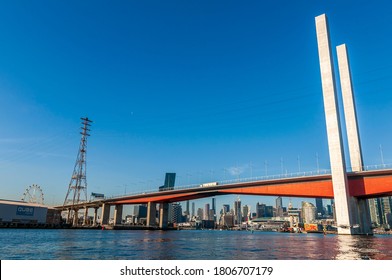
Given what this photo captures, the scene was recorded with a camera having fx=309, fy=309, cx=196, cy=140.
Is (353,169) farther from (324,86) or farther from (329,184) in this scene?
(324,86)

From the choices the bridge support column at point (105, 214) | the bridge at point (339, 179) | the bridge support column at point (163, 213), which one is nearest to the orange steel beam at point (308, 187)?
the bridge at point (339, 179)

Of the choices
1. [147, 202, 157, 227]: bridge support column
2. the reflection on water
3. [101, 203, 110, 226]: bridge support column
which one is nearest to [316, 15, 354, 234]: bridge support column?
the reflection on water

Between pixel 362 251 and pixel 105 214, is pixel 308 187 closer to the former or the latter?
pixel 362 251

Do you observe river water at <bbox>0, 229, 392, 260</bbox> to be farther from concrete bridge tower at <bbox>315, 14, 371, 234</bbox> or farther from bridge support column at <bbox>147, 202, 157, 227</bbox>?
bridge support column at <bbox>147, 202, 157, 227</bbox>

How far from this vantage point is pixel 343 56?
88.4 meters

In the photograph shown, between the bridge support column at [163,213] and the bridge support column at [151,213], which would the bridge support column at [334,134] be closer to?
the bridge support column at [163,213]

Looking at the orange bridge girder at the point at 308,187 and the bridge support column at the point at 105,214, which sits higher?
the orange bridge girder at the point at 308,187

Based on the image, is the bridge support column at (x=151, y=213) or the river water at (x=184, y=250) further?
the bridge support column at (x=151, y=213)

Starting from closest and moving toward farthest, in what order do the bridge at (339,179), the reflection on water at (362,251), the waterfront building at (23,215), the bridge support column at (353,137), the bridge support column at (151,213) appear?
the reflection on water at (362,251), the bridge at (339,179), the bridge support column at (353,137), the waterfront building at (23,215), the bridge support column at (151,213)

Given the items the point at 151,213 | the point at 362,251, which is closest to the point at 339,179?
the point at 362,251

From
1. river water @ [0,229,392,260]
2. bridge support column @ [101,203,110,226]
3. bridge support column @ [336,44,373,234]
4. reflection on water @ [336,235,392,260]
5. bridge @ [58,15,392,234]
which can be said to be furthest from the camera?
bridge support column @ [101,203,110,226]

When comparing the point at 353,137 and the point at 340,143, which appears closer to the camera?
the point at 340,143
